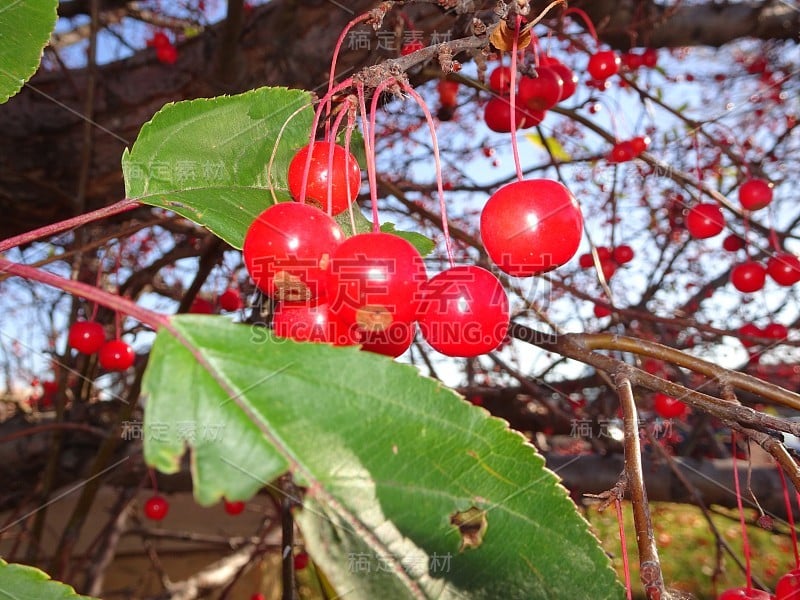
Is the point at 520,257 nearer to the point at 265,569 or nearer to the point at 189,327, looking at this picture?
the point at 189,327

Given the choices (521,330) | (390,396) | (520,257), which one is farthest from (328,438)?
(521,330)

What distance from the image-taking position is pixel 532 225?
32.1 inches

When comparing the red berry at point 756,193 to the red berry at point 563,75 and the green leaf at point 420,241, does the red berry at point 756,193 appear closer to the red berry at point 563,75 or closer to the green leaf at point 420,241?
the red berry at point 563,75

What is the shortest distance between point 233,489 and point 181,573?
180 inches

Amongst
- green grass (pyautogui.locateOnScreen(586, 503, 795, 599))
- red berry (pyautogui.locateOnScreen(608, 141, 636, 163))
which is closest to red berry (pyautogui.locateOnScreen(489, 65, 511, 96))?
red berry (pyautogui.locateOnScreen(608, 141, 636, 163))

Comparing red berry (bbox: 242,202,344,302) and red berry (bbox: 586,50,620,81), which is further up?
red berry (bbox: 586,50,620,81)

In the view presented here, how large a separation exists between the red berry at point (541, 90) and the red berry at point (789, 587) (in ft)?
4.03

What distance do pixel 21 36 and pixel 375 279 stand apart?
2.31 ft

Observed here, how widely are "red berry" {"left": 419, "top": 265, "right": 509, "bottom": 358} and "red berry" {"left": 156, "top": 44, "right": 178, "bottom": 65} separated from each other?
2297mm

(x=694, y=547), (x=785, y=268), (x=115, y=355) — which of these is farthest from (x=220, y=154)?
(x=694, y=547)

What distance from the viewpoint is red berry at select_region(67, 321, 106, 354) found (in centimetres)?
226

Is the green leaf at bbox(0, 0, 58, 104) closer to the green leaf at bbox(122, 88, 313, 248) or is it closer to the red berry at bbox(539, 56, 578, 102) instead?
the green leaf at bbox(122, 88, 313, 248)

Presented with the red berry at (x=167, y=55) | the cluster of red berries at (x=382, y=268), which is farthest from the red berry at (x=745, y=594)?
the red berry at (x=167, y=55)

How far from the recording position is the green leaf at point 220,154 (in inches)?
36.7
